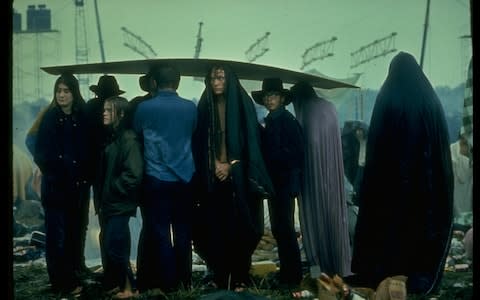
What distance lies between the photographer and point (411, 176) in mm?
6309

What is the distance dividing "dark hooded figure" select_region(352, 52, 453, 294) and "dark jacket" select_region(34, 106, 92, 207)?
2.44 metres

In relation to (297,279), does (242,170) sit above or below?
above

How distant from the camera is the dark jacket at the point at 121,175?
6.04 m

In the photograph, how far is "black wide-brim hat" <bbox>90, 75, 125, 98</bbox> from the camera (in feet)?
20.4

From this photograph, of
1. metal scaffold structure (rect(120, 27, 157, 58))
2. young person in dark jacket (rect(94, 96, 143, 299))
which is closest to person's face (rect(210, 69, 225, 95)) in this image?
metal scaffold structure (rect(120, 27, 157, 58))

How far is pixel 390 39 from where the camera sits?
20.8 ft

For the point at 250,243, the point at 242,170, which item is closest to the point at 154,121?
the point at 242,170

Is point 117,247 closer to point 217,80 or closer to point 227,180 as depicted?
point 227,180

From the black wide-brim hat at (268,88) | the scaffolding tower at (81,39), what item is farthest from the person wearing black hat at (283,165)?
the scaffolding tower at (81,39)

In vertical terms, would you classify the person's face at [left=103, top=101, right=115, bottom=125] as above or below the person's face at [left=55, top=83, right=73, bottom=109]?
below

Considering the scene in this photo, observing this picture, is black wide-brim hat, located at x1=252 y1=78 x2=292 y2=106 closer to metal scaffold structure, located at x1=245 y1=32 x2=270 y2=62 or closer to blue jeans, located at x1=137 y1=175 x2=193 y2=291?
metal scaffold structure, located at x1=245 y1=32 x2=270 y2=62

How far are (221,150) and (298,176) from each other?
713 millimetres
